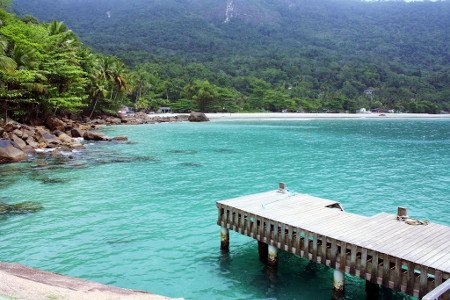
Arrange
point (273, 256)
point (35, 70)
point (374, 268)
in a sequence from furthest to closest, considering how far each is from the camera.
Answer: point (35, 70) → point (273, 256) → point (374, 268)

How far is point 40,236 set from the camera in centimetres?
1675

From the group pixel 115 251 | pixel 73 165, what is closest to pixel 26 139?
pixel 73 165

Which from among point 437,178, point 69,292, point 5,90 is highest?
point 5,90

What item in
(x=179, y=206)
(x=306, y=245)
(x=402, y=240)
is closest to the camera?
(x=402, y=240)

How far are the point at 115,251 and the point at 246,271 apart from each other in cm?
521

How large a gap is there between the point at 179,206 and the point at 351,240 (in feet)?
40.3

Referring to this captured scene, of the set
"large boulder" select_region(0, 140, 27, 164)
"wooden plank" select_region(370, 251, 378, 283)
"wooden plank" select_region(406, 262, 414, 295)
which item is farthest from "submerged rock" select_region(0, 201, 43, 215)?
"wooden plank" select_region(406, 262, 414, 295)

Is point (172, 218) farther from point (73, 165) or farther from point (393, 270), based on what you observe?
point (73, 165)

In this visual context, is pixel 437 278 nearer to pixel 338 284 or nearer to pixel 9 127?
pixel 338 284

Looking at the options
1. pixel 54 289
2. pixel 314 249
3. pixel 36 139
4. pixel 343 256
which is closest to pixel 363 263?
pixel 343 256

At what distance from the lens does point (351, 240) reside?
1102 centimetres

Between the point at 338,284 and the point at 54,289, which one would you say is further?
the point at 338,284

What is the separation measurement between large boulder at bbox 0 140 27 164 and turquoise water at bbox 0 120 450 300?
5.93ft

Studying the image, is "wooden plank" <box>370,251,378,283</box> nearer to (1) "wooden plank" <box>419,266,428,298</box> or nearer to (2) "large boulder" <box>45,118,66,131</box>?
(1) "wooden plank" <box>419,266,428,298</box>
